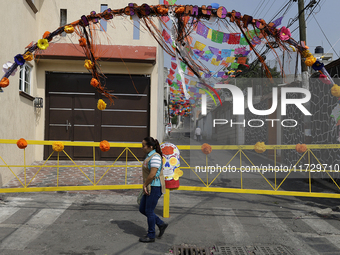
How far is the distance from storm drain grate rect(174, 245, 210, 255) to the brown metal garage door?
716 cm

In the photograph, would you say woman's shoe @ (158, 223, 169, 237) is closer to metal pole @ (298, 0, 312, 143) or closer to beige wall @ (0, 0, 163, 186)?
beige wall @ (0, 0, 163, 186)

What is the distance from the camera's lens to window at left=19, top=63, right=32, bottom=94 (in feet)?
30.9

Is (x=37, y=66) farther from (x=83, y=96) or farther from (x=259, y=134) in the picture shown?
(x=259, y=134)

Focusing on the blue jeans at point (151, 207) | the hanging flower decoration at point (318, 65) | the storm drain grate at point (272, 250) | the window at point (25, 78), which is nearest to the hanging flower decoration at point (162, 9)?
the hanging flower decoration at point (318, 65)

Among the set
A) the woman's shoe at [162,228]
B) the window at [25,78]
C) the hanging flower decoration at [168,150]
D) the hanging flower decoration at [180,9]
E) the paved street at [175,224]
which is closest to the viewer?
the paved street at [175,224]

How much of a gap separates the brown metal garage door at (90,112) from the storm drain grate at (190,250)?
7.16 meters

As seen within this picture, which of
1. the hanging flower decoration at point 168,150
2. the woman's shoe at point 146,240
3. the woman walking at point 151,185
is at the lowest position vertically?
the woman's shoe at point 146,240

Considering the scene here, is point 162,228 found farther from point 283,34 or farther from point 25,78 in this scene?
point 25,78

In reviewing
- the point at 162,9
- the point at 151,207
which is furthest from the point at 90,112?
the point at 151,207

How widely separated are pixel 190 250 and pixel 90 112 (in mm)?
8121

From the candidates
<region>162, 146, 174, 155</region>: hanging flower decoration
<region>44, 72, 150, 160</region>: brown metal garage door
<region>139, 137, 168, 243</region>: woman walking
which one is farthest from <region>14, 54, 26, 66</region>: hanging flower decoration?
<region>44, 72, 150, 160</region>: brown metal garage door

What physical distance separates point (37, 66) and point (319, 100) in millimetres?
9420

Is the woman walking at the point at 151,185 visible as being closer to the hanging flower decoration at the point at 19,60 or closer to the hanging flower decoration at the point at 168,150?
the hanging flower decoration at the point at 168,150

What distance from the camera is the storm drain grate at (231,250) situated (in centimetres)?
392
